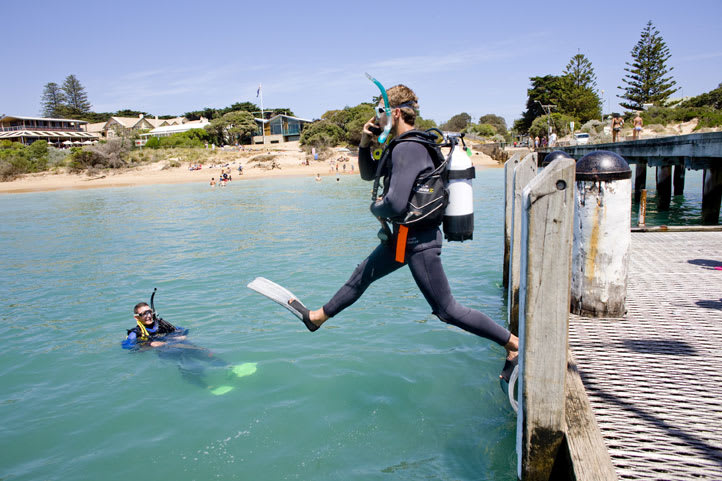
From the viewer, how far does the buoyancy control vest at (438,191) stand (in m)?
3.61

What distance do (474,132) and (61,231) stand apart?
9226 cm

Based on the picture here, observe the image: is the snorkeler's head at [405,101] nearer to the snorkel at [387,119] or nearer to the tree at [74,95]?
the snorkel at [387,119]

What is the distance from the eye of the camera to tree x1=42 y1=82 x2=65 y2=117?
111062 millimetres

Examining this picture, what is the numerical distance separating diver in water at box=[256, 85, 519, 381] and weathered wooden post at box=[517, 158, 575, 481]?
3.22 ft

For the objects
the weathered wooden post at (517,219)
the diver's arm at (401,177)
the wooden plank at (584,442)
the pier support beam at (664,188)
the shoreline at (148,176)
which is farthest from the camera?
the shoreline at (148,176)

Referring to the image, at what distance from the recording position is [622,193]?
438 centimetres

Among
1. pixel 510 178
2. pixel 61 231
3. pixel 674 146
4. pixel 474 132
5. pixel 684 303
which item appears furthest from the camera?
pixel 474 132

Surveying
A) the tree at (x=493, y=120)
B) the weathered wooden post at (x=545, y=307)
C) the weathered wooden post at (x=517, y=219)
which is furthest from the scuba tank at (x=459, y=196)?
the tree at (x=493, y=120)

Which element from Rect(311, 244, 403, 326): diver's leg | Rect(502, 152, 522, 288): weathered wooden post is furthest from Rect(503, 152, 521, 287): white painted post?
Rect(311, 244, 403, 326): diver's leg

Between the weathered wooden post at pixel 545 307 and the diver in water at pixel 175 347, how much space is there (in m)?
3.78

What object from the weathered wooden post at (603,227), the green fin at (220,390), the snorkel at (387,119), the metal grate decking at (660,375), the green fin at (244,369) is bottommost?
the green fin at (220,390)

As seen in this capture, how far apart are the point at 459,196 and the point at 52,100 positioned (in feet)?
444

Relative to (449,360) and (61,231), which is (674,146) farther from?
(61,231)

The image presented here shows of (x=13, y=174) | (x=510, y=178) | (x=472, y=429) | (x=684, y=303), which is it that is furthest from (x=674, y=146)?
(x=13, y=174)
